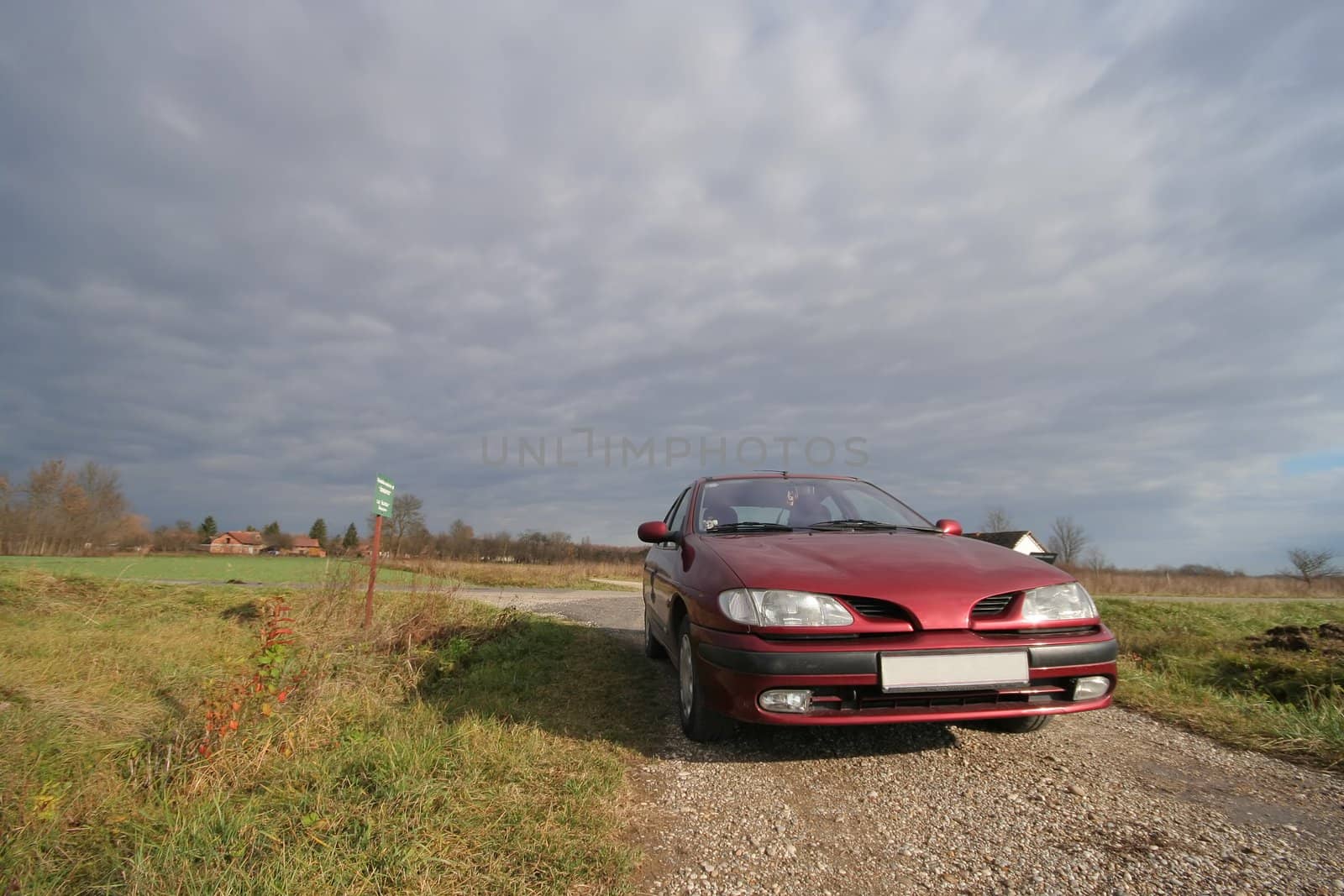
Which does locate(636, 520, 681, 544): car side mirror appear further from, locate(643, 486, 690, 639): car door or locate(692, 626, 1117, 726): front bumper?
locate(692, 626, 1117, 726): front bumper

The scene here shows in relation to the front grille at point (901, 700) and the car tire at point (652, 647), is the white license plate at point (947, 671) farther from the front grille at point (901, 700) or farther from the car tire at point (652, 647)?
the car tire at point (652, 647)

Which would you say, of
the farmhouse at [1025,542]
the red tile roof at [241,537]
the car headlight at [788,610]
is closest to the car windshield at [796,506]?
the car headlight at [788,610]

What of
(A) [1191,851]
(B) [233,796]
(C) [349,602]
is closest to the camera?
(A) [1191,851]

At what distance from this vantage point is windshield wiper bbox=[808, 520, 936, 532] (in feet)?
12.8

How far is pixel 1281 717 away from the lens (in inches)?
138

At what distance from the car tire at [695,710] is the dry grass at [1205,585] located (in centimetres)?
3140

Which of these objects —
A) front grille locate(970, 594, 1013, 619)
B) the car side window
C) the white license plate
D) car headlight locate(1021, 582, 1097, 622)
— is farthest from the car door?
car headlight locate(1021, 582, 1097, 622)

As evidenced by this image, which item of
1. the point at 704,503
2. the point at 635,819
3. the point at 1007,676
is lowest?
the point at 635,819

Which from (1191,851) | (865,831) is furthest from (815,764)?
(1191,851)

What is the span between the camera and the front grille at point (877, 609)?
8.70 feet

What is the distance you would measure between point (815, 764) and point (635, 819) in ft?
3.33

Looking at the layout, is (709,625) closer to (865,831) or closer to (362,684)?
(865,831)

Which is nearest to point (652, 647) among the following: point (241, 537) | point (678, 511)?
point (678, 511)

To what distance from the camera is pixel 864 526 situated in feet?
13.0
